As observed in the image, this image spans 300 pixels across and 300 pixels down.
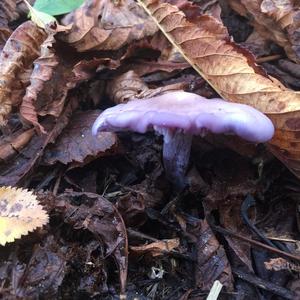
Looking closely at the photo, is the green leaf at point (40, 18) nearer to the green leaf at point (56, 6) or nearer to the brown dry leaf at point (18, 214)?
the green leaf at point (56, 6)

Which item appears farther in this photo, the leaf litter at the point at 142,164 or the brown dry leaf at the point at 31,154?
the brown dry leaf at the point at 31,154

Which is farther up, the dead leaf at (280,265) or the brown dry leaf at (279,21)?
the brown dry leaf at (279,21)

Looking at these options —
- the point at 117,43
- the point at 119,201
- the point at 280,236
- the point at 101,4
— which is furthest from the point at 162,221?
the point at 101,4

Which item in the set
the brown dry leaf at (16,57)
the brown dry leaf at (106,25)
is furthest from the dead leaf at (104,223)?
the brown dry leaf at (106,25)

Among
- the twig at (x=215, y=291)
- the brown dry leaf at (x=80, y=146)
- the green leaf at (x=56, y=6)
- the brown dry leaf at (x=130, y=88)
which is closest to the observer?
the twig at (x=215, y=291)

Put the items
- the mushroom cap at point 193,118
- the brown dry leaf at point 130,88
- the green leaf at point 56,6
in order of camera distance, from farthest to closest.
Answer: the green leaf at point 56,6
the brown dry leaf at point 130,88
the mushroom cap at point 193,118

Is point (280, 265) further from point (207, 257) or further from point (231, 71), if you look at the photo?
point (231, 71)

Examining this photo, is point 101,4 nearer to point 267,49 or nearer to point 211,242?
point 267,49
